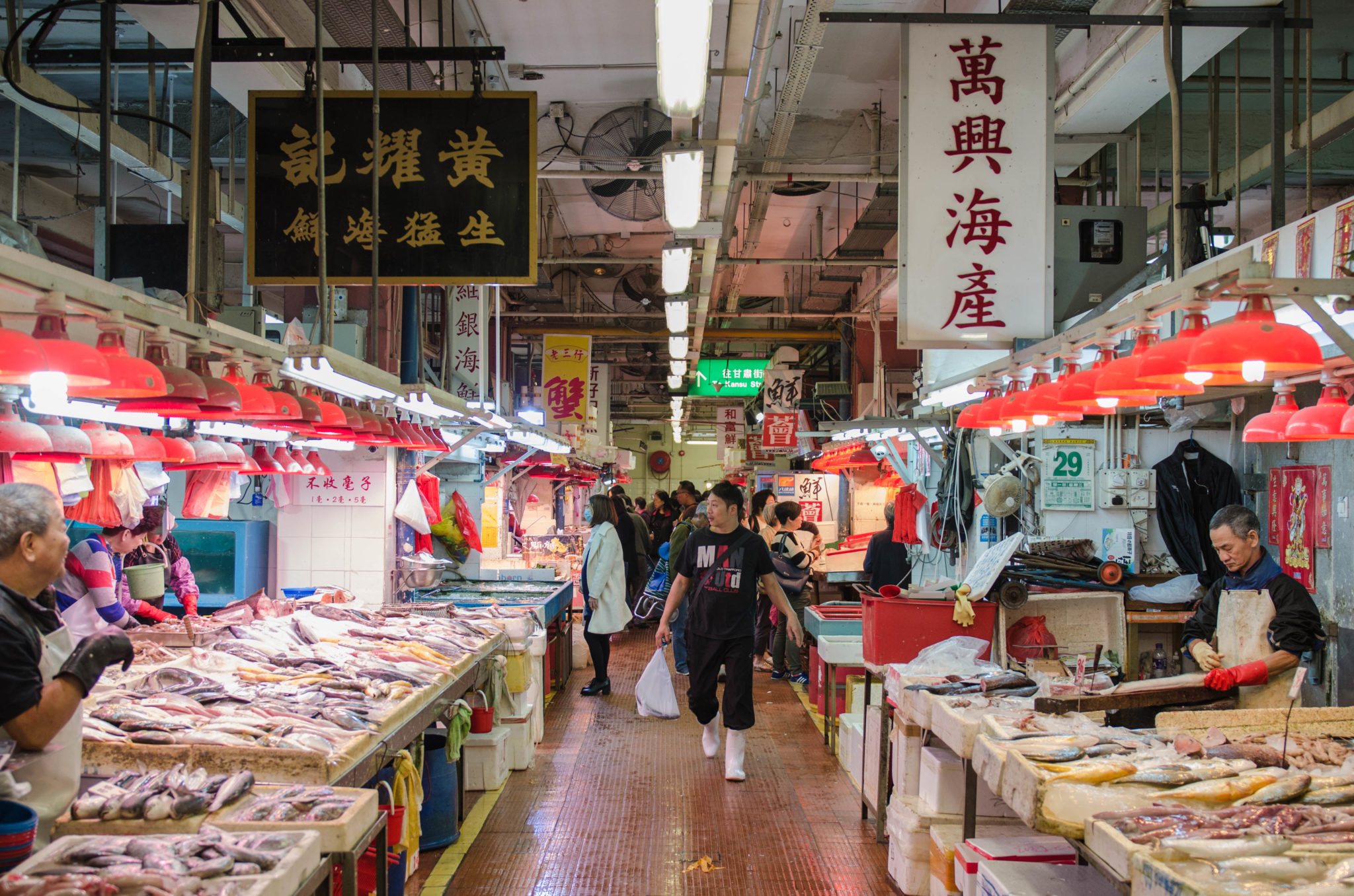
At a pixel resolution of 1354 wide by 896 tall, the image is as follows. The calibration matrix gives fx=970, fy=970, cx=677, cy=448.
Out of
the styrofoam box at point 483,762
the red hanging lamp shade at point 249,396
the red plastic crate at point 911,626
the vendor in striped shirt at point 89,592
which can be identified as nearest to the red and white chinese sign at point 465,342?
the vendor in striped shirt at point 89,592

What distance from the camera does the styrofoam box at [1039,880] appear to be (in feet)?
12.1

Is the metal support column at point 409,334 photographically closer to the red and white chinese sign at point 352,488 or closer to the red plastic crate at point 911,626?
the red and white chinese sign at point 352,488

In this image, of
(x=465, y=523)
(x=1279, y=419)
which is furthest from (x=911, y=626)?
(x=465, y=523)

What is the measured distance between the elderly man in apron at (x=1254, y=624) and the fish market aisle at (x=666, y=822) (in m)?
2.15

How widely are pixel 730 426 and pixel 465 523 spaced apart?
17.0m

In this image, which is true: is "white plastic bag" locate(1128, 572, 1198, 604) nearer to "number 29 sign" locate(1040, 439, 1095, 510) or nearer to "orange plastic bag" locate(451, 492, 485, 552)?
"number 29 sign" locate(1040, 439, 1095, 510)

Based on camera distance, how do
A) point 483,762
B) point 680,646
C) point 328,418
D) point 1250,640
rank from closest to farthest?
point 328,418 < point 1250,640 < point 483,762 < point 680,646

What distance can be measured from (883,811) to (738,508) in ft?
8.50

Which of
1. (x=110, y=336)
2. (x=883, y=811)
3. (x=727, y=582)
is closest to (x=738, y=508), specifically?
(x=727, y=582)

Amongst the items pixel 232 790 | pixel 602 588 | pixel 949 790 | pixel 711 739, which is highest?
pixel 232 790

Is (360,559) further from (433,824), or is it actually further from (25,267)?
(25,267)

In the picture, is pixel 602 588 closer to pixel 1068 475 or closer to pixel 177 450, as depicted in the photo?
pixel 1068 475

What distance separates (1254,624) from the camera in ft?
16.5

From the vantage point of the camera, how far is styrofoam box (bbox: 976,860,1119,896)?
12.1ft
